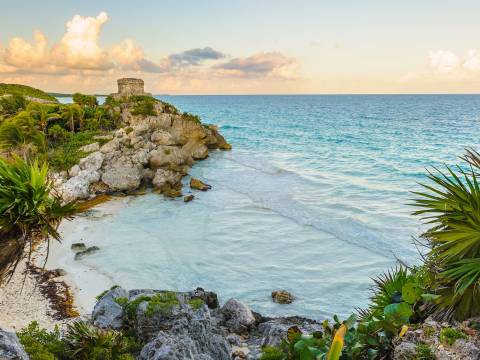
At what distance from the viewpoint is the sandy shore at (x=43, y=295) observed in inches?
549

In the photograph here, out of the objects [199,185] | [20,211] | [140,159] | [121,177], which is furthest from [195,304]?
[140,159]

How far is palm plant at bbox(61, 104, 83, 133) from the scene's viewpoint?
47.1 meters

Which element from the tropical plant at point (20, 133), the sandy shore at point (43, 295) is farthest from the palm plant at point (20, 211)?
the tropical plant at point (20, 133)

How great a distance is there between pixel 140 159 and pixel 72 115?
48.0 ft

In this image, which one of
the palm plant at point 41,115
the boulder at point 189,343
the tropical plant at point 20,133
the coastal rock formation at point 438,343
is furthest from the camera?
the palm plant at point 41,115

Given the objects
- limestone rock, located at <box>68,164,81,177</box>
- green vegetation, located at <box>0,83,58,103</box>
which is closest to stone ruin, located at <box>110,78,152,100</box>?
green vegetation, located at <box>0,83,58,103</box>

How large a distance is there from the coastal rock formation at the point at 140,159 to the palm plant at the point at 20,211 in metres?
22.6

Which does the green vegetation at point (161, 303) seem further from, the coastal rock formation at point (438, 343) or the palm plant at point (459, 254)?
the palm plant at point (459, 254)

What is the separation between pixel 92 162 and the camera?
3562 centimetres

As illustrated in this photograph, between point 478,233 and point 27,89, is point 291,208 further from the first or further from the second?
point 27,89

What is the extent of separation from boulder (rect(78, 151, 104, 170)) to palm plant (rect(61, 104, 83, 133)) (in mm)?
12667

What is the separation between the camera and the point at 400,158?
5078 centimetres

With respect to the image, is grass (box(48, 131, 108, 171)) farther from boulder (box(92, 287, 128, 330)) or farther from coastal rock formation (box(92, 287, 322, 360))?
boulder (box(92, 287, 128, 330))

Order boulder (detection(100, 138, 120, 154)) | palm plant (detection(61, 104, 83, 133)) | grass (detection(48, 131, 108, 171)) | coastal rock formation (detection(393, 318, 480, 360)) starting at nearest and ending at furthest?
1. coastal rock formation (detection(393, 318, 480, 360))
2. grass (detection(48, 131, 108, 171))
3. boulder (detection(100, 138, 120, 154))
4. palm plant (detection(61, 104, 83, 133))
